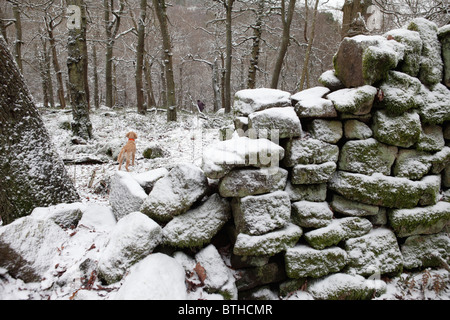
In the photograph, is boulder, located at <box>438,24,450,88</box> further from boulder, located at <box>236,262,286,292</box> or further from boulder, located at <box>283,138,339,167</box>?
boulder, located at <box>236,262,286,292</box>

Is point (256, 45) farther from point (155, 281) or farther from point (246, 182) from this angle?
point (155, 281)

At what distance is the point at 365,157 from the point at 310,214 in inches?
42.6

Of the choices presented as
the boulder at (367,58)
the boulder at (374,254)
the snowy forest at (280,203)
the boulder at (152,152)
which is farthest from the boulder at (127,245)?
the boulder at (152,152)

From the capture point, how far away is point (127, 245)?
2.67 meters

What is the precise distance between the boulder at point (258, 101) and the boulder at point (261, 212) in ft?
4.35

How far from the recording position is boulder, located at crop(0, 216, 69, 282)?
2.46 meters

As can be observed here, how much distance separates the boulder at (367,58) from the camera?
2998 millimetres

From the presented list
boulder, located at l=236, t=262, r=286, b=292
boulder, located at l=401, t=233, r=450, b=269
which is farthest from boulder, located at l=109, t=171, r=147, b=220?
boulder, located at l=401, t=233, r=450, b=269

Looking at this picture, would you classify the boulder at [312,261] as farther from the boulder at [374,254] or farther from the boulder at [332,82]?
the boulder at [332,82]

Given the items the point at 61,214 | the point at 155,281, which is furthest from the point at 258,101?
the point at 61,214

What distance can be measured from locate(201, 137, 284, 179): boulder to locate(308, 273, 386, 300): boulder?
1.64 metres

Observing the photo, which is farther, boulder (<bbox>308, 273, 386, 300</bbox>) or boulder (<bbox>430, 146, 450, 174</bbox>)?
boulder (<bbox>430, 146, 450, 174</bbox>)

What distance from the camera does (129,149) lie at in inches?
227
